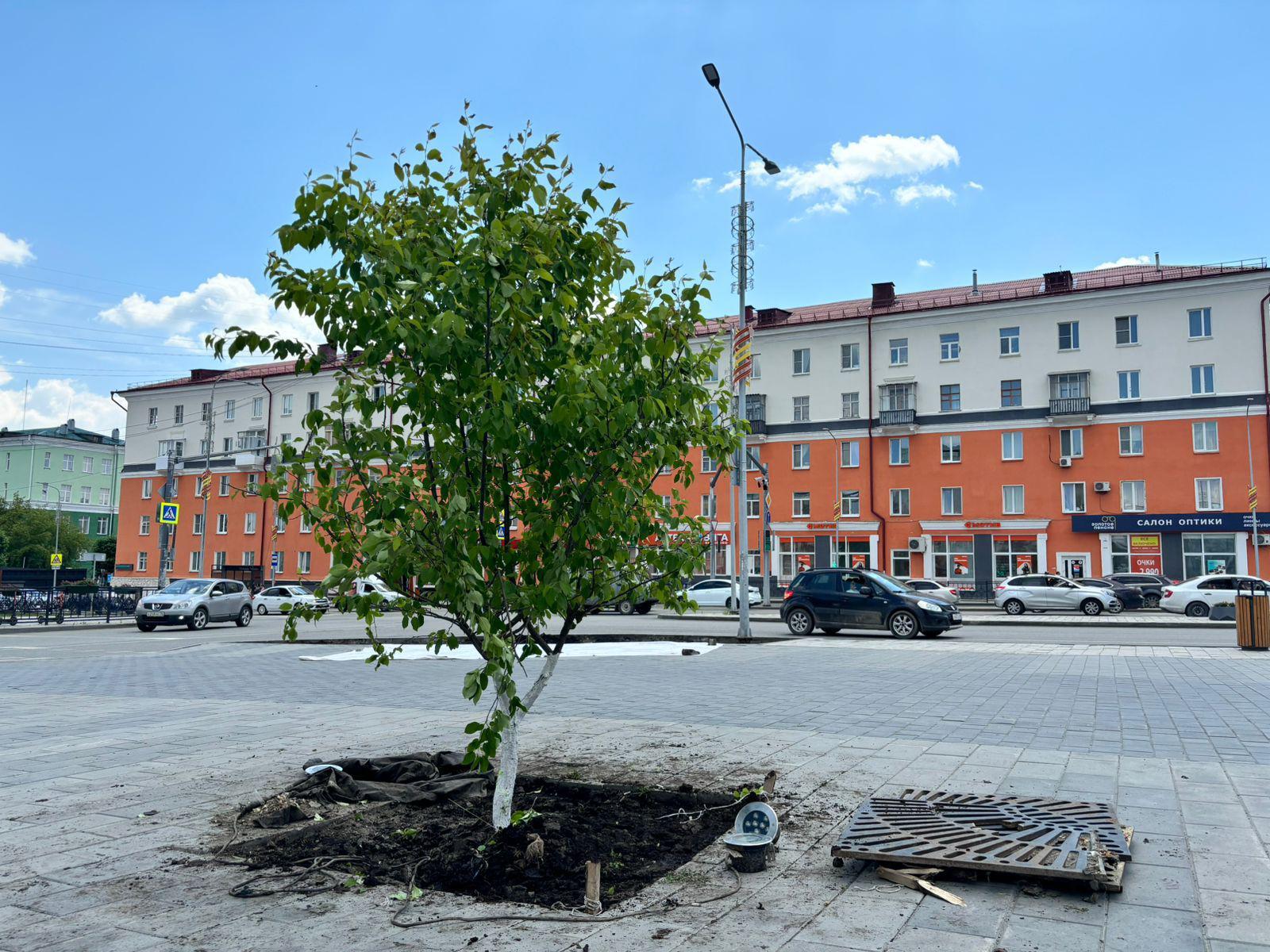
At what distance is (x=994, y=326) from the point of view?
166 feet

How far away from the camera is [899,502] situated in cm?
5197

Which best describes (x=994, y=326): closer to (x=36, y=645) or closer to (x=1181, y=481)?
(x=1181, y=481)

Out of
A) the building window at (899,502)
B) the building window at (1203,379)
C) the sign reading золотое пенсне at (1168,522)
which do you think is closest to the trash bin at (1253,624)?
the sign reading золотое пенсне at (1168,522)

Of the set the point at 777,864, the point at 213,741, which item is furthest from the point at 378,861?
the point at 213,741

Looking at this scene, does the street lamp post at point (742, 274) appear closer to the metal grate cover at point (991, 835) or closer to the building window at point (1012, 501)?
the metal grate cover at point (991, 835)

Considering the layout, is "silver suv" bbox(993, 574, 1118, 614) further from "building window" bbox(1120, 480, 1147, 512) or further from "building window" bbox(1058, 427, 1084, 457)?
"building window" bbox(1058, 427, 1084, 457)

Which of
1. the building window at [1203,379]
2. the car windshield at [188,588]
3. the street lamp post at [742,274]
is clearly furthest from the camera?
the building window at [1203,379]

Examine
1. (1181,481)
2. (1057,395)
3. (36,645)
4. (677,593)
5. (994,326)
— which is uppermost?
(994,326)

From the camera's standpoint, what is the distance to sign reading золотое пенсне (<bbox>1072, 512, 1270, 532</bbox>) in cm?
4353

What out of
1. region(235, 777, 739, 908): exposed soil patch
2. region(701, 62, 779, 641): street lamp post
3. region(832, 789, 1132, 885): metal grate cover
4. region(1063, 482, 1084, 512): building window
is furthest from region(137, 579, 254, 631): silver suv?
region(1063, 482, 1084, 512): building window

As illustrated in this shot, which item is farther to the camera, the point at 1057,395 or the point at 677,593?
the point at 1057,395

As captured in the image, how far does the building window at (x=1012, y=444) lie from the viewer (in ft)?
161

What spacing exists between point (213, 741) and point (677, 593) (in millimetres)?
5024

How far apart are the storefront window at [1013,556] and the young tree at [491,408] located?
4696 centimetres
